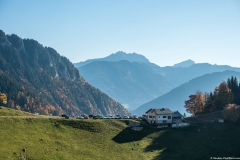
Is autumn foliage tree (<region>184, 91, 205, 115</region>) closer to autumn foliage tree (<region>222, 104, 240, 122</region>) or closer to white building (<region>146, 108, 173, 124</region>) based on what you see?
autumn foliage tree (<region>222, 104, 240, 122</region>)

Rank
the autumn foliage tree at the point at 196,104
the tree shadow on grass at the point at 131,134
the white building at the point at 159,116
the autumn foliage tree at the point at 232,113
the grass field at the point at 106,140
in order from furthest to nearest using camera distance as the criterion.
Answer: the autumn foliage tree at the point at 196,104 → the white building at the point at 159,116 → the autumn foliage tree at the point at 232,113 → the tree shadow on grass at the point at 131,134 → the grass field at the point at 106,140

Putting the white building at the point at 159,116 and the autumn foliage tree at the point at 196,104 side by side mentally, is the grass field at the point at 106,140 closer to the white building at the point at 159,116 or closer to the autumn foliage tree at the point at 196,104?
the white building at the point at 159,116

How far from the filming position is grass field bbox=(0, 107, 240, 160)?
237 ft

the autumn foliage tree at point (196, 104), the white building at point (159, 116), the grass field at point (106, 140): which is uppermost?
the autumn foliage tree at point (196, 104)

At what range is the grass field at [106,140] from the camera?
237 ft

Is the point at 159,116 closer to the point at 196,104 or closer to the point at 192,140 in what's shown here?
the point at 192,140

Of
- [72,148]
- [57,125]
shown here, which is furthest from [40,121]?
[72,148]

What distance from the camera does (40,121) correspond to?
296 feet

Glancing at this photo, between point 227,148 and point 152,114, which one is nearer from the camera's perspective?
point 227,148

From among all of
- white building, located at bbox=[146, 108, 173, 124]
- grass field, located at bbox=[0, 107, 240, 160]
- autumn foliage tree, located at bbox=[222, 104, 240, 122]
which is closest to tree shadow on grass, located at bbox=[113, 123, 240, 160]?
grass field, located at bbox=[0, 107, 240, 160]

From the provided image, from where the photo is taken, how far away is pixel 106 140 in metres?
89.4

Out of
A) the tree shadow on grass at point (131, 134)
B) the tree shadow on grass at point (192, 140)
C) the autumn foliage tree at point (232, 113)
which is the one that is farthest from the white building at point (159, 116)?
the autumn foliage tree at point (232, 113)

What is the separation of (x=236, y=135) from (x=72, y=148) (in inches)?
2410

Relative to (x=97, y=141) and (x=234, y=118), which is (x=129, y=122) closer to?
(x=97, y=141)
